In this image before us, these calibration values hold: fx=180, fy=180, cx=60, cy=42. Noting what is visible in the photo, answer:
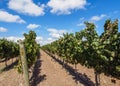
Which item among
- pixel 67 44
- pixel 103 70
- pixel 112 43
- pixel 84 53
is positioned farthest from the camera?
pixel 67 44

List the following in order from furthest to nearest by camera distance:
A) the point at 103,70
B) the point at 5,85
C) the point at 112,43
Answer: the point at 5,85, the point at 103,70, the point at 112,43

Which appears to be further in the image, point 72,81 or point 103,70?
point 72,81

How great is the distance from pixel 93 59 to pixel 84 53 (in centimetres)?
147

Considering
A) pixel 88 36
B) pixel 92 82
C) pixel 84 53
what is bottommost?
pixel 92 82

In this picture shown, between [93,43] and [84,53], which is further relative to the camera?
[84,53]

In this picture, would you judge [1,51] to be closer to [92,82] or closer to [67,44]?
[67,44]

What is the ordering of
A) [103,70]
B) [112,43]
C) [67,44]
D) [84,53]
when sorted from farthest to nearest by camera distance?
[67,44] < [84,53] < [103,70] < [112,43]

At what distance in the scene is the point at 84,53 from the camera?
1925 cm

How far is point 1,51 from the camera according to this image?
4522 cm

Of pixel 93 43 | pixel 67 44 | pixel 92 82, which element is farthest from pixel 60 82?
pixel 93 43

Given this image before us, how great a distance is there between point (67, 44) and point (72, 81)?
808 cm

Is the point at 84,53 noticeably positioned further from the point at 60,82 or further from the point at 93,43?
the point at 60,82

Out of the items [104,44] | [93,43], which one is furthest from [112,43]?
[93,43]

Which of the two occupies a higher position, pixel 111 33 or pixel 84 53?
pixel 111 33
